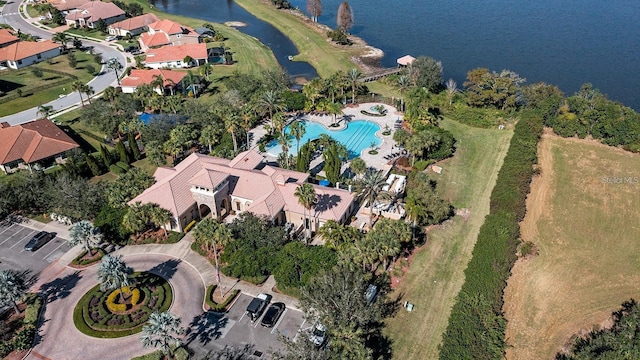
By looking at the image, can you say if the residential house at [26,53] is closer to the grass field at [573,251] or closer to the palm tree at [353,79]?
the palm tree at [353,79]

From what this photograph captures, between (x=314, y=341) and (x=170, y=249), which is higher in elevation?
(x=314, y=341)

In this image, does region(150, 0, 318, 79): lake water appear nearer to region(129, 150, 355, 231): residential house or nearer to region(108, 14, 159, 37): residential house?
region(108, 14, 159, 37): residential house

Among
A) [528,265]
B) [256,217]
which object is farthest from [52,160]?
[528,265]

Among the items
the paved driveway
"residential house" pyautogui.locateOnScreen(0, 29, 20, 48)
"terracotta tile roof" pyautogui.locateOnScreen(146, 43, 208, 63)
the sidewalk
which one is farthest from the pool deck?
"residential house" pyautogui.locateOnScreen(0, 29, 20, 48)

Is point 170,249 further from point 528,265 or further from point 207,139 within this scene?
point 528,265

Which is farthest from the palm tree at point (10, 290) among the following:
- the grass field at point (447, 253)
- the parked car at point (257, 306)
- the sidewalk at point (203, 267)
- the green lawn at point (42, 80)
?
the green lawn at point (42, 80)

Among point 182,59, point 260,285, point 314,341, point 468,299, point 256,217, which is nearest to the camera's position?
point 314,341
